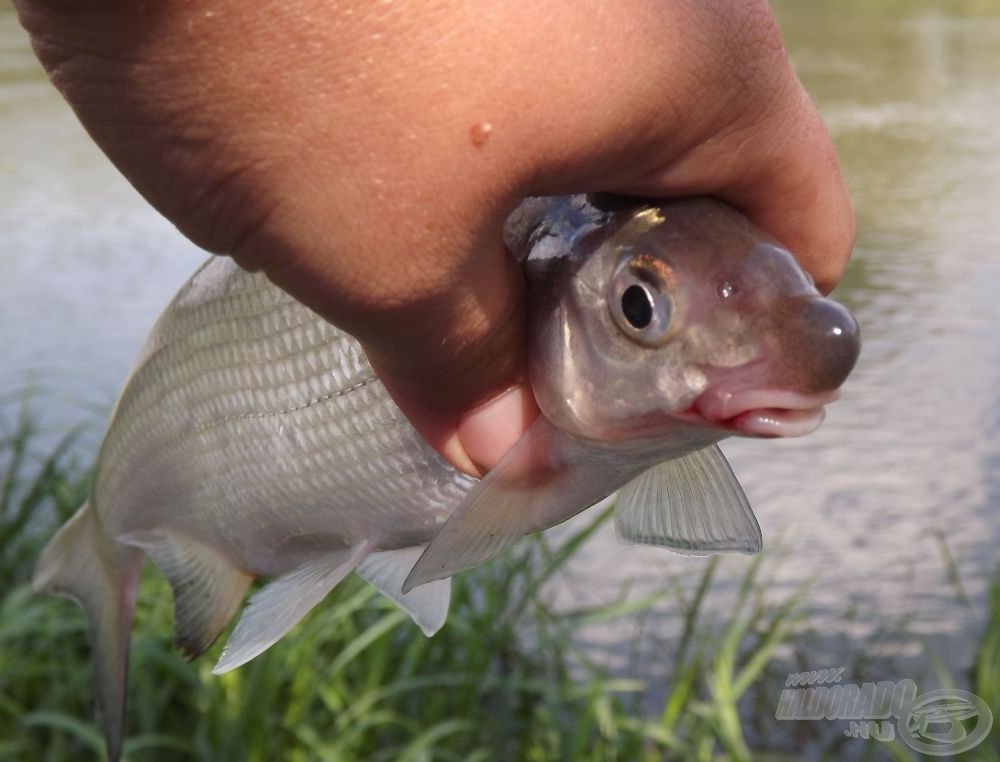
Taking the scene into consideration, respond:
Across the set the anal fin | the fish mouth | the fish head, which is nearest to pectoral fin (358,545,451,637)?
the anal fin

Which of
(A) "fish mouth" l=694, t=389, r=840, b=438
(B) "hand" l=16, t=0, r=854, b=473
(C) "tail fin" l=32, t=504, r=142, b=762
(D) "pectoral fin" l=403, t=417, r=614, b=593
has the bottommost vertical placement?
(C) "tail fin" l=32, t=504, r=142, b=762

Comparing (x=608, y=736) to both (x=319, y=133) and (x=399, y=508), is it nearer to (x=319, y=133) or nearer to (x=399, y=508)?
(x=399, y=508)

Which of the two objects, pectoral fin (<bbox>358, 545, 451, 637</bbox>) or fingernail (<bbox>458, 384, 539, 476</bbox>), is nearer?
fingernail (<bbox>458, 384, 539, 476</bbox>)

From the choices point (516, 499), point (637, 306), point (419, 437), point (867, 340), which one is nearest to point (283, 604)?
point (419, 437)

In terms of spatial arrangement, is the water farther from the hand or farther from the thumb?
the hand

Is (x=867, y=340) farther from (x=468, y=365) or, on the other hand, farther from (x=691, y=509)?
(x=468, y=365)

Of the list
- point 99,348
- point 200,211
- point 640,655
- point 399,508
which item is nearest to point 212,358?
point 399,508

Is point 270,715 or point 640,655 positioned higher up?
point 270,715
